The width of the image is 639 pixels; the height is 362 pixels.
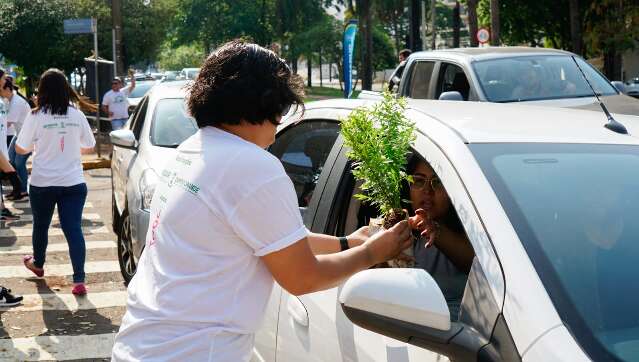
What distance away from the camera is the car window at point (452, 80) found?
10.1m

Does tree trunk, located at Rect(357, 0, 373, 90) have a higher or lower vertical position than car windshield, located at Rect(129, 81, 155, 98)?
higher

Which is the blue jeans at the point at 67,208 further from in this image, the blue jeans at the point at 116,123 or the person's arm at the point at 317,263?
the blue jeans at the point at 116,123

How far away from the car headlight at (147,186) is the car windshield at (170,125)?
64cm

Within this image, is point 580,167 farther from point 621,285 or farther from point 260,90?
point 260,90

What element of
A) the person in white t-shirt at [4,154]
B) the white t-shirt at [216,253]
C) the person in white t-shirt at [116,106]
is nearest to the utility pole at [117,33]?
the person in white t-shirt at [116,106]

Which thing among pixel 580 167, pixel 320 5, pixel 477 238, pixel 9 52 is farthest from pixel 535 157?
pixel 320 5

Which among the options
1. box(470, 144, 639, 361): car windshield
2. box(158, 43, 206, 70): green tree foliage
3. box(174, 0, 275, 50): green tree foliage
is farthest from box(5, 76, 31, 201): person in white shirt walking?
box(158, 43, 206, 70): green tree foliage

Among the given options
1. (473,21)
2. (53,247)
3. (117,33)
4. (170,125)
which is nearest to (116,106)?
(117,33)

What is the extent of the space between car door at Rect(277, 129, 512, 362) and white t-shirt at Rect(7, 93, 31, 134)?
11335 mm

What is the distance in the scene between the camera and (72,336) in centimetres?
684

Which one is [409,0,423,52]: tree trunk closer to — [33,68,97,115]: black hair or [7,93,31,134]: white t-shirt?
[7,93,31,134]: white t-shirt

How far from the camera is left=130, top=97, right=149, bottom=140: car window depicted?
30.5 ft

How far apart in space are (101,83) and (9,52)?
1717 cm

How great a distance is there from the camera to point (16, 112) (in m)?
14.0
